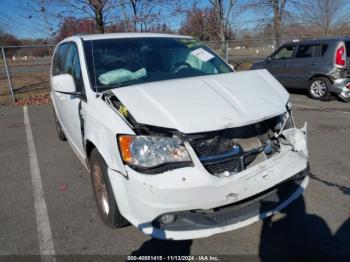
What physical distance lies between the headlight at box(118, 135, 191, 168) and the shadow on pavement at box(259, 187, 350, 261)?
44.8 inches

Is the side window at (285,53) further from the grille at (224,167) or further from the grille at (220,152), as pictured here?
the grille at (224,167)

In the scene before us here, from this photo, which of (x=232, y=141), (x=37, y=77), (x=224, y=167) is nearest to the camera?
(x=224, y=167)

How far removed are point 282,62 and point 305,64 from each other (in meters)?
0.90

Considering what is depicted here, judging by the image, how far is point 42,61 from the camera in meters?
32.3

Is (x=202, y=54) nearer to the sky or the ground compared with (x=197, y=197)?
nearer to the sky

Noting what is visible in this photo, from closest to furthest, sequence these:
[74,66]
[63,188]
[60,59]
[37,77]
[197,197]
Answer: [197,197]
[74,66]
[63,188]
[60,59]
[37,77]

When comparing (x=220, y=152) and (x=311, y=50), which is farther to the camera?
(x=311, y=50)

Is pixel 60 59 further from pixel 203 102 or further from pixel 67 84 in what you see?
pixel 203 102

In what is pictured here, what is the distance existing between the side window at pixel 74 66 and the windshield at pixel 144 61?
176 mm

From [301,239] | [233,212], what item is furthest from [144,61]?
[301,239]

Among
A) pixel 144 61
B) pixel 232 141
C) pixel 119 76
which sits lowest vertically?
pixel 232 141

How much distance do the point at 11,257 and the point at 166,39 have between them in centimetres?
292

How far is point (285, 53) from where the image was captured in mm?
10672

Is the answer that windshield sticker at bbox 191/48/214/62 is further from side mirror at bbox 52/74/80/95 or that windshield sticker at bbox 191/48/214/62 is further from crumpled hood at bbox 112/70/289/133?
side mirror at bbox 52/74/80/95
